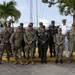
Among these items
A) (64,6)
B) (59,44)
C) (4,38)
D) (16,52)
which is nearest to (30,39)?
(16,52)

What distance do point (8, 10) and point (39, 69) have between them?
26593mm

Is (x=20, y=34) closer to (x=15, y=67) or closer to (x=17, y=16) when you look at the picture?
(x=15, y=67)

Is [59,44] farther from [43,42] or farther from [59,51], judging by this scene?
[43,42]

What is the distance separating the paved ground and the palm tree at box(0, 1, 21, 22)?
24694mm

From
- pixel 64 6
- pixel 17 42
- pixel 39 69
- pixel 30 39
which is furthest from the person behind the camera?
pixel 64 6

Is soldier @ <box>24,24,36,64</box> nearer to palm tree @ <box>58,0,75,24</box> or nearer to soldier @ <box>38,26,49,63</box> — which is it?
soldier @ <box>38,26,49,63</box>

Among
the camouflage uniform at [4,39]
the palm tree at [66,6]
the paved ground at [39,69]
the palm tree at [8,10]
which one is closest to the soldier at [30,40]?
the paved ground at [39,69]

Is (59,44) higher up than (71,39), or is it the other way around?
(71,39)

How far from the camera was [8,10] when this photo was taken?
37.6m

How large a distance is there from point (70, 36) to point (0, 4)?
2657cm

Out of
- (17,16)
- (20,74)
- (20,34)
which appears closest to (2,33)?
(20,34)

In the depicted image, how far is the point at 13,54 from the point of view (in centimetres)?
→ 1305

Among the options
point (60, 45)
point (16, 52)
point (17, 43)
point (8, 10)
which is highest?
point (8, 10)

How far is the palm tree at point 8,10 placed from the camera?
3706 cm
